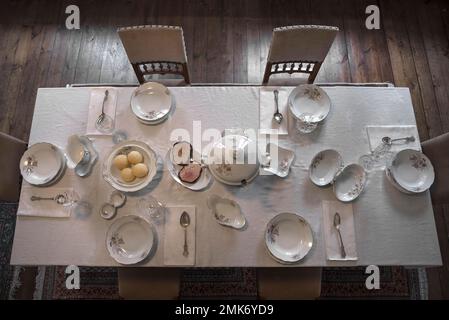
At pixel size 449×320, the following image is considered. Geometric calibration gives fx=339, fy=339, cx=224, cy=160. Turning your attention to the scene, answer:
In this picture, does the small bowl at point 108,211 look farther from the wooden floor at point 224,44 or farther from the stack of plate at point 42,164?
the wooden floor at point 224,44

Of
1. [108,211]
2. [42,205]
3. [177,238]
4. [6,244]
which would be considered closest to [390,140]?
[177,238]

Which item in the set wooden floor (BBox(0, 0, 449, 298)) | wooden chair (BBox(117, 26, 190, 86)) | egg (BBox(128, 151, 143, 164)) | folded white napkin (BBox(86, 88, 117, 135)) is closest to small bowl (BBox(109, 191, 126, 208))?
egg (BBox(128, 151, 143, 164))

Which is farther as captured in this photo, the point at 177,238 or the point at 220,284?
the point at 220,284

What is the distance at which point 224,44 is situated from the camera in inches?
91.6

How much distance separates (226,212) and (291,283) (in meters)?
0.40

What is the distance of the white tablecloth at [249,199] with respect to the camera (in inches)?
46.8

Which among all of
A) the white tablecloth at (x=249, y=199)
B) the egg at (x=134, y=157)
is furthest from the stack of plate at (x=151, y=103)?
the egg at (x=134, y=157)

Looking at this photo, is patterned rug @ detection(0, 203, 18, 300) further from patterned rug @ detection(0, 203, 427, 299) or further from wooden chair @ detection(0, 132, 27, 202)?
wooden chair @ detection(0, 132, 27, 202)

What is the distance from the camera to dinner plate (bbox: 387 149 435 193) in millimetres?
1237

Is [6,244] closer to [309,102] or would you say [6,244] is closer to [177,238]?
[177,238]

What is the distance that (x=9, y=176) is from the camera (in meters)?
1.43

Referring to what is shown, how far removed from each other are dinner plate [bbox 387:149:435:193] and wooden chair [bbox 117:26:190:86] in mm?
1009
